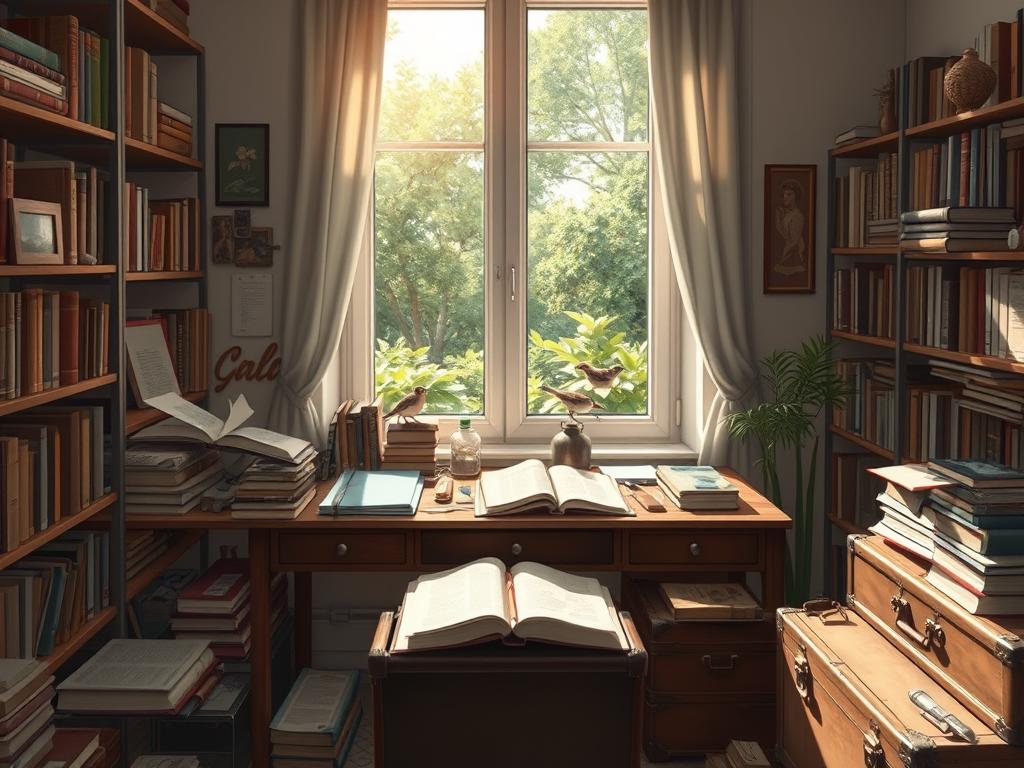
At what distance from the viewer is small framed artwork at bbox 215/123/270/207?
152 inches

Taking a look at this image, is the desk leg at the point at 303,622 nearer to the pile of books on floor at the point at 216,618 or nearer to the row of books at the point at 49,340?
the pile of books on floor at the point at 216,618

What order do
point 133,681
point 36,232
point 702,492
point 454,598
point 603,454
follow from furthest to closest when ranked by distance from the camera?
point 603,454
point 702,492
point 133,681
point 36,232
point 454,598

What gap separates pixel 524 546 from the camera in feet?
10.6

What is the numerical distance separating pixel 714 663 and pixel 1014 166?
1.69m

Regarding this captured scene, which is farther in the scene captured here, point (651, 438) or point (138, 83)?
point (651, 438)

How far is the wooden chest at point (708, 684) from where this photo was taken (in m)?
3.18

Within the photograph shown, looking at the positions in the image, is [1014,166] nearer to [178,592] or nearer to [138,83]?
[138,83]

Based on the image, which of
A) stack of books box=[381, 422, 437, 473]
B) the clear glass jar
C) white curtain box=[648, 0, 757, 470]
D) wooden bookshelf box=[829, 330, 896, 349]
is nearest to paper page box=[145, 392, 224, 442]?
stack of books box=[381, 422, 437, 473]

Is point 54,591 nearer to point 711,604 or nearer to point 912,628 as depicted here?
point 711,604

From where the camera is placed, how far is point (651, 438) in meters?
4.18

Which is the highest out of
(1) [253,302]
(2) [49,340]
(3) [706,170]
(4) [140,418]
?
(3) [706,170]

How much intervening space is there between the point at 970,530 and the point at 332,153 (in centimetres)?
256

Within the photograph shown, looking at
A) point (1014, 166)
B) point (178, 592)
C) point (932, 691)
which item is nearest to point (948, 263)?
point (1014, 166)

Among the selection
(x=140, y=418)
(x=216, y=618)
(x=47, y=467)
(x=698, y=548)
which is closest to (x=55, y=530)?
A: (x=47, y=467)
